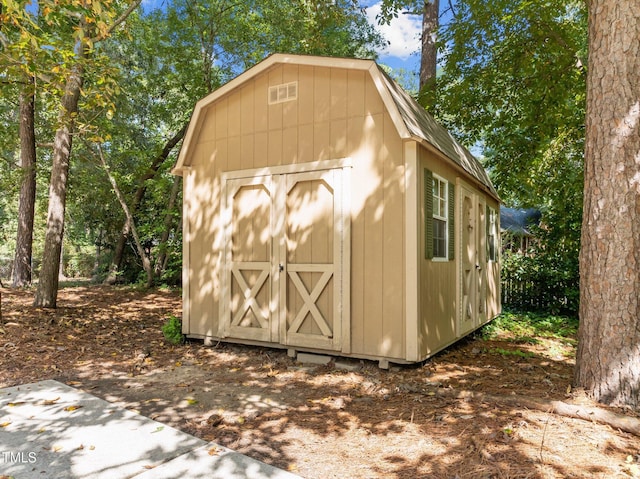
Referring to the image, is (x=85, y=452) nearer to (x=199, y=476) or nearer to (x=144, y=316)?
(x=199, y=476)

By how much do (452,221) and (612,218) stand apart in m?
2.67

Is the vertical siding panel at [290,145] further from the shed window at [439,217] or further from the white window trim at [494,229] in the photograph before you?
the white window trim at [494,229]

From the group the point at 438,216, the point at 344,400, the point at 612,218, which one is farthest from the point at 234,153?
the point at 612,218

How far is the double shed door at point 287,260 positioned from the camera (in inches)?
205

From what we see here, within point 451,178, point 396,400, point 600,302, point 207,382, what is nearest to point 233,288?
point 207,382

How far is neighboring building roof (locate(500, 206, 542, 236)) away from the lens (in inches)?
567

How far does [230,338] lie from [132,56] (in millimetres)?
14077

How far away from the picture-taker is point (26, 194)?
11.5m

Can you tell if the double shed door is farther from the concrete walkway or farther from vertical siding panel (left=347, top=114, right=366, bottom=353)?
the concrete walkway

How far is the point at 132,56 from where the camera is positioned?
16.0m

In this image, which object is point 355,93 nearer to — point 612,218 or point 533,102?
point 612,218

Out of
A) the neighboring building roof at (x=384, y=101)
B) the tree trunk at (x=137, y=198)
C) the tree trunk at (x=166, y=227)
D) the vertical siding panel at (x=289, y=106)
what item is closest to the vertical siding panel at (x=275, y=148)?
the vertical siding panel at (x=289, y=106)

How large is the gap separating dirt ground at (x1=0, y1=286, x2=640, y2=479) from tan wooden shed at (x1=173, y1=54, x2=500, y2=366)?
1.56 feet

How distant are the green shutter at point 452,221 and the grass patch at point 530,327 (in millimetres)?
2474
